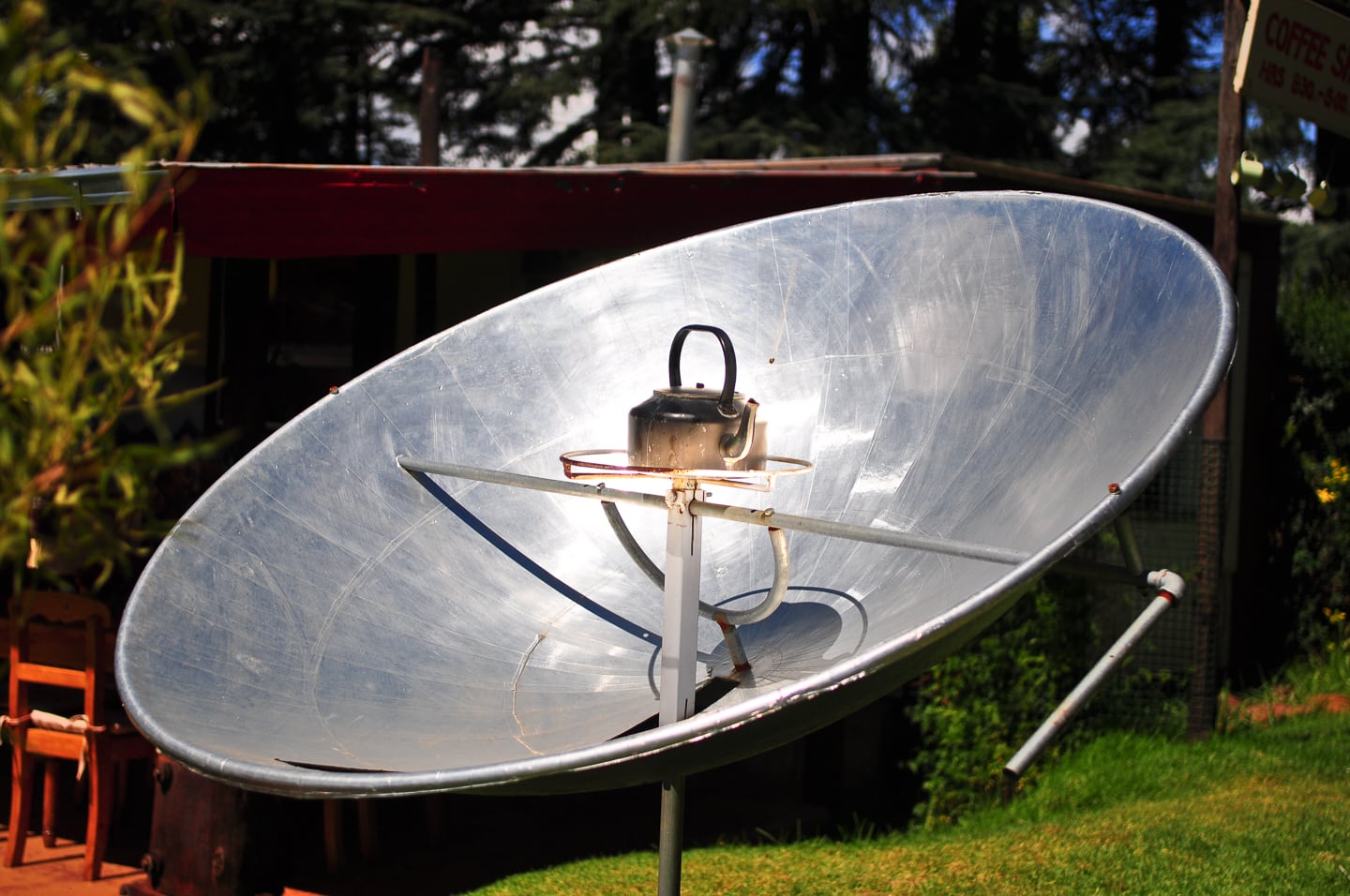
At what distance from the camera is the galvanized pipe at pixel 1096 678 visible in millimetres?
2084

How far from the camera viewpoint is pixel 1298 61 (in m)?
5.79

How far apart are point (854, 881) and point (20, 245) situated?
4093 millimetres

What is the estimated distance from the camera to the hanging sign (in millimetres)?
5578

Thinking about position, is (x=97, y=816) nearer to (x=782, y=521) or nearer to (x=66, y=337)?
(x=782, y=521)

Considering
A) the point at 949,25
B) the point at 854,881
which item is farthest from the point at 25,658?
the point at 949,25

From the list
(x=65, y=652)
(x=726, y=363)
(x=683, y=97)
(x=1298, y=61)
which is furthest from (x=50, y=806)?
(x=683, y=97)

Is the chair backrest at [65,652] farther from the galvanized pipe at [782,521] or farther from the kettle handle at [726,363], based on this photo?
the kettle handle at [726,363]

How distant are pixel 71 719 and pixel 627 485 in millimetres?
2749

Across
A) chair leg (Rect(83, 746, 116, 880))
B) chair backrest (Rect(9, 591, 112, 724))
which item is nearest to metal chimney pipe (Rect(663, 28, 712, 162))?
chair backrest (Rect(9, 591, 112, 724))

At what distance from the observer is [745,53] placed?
18219 mm

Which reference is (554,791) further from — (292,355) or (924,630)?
(292,355)

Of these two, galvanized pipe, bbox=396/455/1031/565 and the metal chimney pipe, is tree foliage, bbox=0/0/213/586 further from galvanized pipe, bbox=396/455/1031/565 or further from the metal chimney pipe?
the metal chimney pipe

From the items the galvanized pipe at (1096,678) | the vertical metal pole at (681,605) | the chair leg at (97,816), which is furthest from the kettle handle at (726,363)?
the chair leg at (97,816)

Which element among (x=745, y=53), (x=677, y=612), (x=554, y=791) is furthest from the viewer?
(x=745, y=53)
